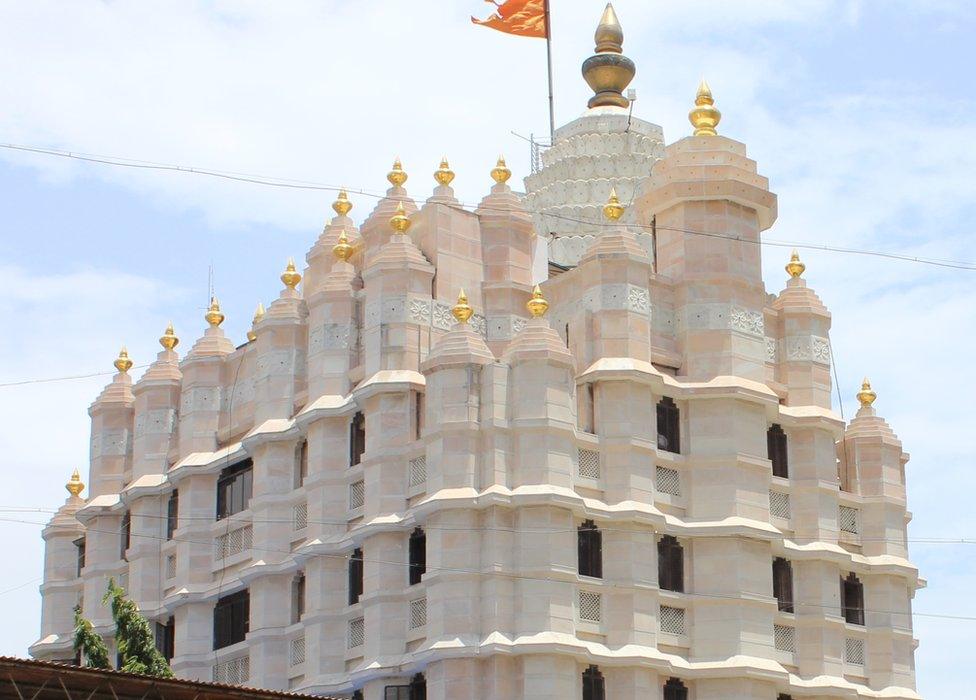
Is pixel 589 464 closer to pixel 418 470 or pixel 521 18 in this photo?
pixel 418 470

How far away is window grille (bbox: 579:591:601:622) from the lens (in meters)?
62.7

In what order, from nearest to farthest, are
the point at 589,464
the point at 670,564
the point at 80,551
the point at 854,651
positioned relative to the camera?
the point at 589,464 → the point at 670,564 → the point at 854,651 → the point at 80,551

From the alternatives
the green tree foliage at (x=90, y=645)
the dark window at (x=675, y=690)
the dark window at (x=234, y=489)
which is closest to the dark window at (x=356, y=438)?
the dark window at (x=234, y=489)

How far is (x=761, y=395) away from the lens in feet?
218

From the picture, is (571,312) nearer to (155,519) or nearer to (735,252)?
(735,252)

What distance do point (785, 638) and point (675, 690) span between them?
399 centimetres

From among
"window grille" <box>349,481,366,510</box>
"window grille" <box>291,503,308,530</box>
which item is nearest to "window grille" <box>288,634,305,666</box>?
"window grille" <box>291,503,308,530</box>

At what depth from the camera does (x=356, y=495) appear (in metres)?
66.5

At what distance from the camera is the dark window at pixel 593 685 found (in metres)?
62.3

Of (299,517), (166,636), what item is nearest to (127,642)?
(299,517)

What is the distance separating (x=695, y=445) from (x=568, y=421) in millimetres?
4470

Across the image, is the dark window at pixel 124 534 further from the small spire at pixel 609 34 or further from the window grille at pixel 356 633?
the small spire at pixel 609 34

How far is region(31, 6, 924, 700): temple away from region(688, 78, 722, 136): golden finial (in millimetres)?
114

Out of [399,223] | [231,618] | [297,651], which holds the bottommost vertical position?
[297,651]
